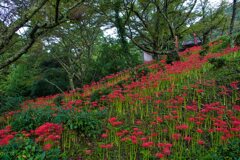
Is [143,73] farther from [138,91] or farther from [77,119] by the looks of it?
[77,119]

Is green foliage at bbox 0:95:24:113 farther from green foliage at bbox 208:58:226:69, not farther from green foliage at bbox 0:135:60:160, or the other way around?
green foliage at bbox 208:58:226:69

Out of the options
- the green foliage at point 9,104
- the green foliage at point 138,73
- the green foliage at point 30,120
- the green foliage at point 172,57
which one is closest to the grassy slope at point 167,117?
the green foliage at point 138,73

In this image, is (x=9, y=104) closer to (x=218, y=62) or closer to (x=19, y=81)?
(x=19, y=81)

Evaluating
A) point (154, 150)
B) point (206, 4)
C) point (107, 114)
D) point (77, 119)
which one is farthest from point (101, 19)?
point (206, 4)

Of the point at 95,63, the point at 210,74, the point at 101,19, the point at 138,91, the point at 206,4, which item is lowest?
the point at 138,91

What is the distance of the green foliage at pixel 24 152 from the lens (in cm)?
317

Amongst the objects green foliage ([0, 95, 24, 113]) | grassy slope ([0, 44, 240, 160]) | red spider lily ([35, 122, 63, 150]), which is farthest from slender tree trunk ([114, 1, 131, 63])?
red spider lily ([35, 122, 63, 150])

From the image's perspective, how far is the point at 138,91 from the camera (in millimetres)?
6691

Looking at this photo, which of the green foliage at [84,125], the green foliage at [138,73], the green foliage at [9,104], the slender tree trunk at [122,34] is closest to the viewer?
the green foliage at [84,125]

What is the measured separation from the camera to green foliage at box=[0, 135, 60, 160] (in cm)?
317

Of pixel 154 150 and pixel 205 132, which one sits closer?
pixel 154 150

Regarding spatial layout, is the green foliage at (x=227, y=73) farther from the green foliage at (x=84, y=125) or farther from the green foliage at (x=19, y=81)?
the green foliage at (x=19, y=81)

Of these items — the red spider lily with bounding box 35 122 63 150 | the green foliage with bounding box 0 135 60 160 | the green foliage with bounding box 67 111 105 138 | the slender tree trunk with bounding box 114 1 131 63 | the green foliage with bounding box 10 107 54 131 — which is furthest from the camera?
the slender tree trunk with bounding box 114 1 131 63

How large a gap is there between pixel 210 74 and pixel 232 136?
13.1 feet
